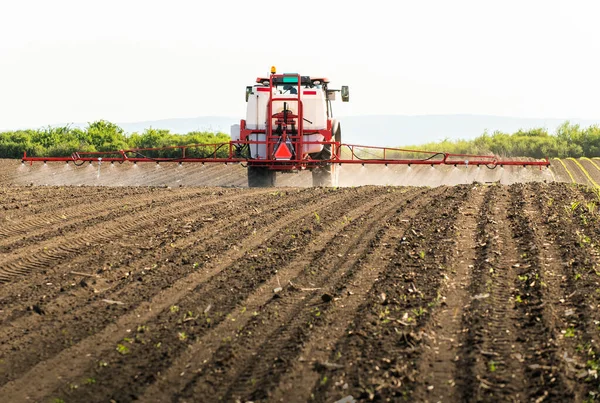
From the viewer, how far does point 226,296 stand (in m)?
7.43

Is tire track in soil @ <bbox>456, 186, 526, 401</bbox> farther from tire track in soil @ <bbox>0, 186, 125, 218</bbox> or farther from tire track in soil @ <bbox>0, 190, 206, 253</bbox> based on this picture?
tire track in soil @ <bbox>0, 186, 125, 218</bbox>

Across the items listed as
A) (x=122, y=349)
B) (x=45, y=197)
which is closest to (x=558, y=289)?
(x=122, y=349)

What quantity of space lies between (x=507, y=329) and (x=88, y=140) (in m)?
25.5

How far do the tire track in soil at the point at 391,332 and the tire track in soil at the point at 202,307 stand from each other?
1.11m

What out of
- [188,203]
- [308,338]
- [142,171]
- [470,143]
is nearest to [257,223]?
[188,203]

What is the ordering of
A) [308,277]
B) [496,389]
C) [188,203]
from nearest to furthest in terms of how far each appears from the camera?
1. [496,389]
2. [308,277]
3. [188,203]

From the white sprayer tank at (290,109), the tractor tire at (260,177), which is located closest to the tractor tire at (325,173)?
the white sprayer tank at (290,109)

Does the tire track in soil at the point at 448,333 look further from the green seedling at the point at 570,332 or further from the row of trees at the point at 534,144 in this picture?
the row of trees at the point at 534,144

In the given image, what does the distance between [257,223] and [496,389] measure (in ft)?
20.1

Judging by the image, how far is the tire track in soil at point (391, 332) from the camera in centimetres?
535

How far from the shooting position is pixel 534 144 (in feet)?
102

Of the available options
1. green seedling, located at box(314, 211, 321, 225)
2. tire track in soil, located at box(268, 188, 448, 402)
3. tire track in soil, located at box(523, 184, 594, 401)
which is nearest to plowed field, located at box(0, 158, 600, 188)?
green seedling, located at box(314, 211, 321, 225)

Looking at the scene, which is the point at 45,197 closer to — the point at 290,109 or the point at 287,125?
the point at 287,125

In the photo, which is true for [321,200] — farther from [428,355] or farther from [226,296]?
[428,355]
